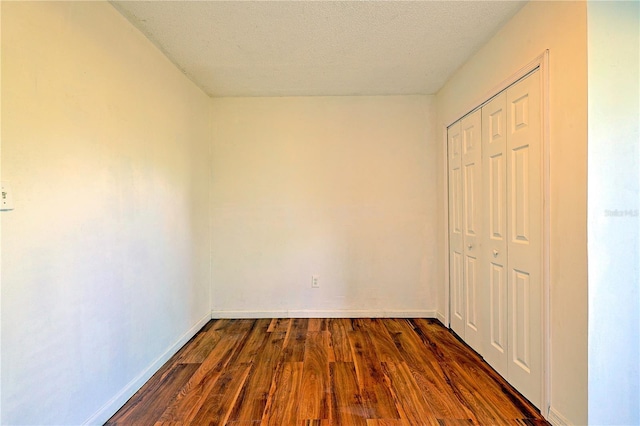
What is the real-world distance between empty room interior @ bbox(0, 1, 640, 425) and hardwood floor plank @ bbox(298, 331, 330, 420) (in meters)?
0.12

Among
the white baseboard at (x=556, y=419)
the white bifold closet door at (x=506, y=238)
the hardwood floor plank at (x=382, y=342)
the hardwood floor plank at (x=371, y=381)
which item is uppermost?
the white bifold closet door at (x=506, y=238)

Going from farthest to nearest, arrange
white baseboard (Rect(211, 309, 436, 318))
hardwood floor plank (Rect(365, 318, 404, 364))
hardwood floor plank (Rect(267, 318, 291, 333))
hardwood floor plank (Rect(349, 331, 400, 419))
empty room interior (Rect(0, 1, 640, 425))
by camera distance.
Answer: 1. white baseboard (Rect(211, 309, 436, 318))
2. hardwood floor plank (Rect(267, 318, 291, 333))
3. hardwood floor plank (Rect(365, 318, 404, 364))
4. hardwood floor plank (Rect(349, 331, 400, 419))
5. empty room interior (Rect(0, 1, 640, 425))

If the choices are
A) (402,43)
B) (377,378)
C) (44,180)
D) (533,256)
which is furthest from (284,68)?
(377,378)

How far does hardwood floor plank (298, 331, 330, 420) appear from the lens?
164cm

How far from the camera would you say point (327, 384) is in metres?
1.89

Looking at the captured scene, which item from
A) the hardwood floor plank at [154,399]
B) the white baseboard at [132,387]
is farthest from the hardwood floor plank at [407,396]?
the white baseboard at [132,387]

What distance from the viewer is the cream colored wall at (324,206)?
307cm

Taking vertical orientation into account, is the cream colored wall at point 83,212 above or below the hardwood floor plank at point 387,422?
above

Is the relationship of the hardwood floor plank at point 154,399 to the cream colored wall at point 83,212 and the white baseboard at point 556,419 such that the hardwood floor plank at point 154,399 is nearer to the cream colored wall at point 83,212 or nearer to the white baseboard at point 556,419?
the cream colored wall at point 83,212

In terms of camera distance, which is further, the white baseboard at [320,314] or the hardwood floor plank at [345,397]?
the white baseboard at [320,314]

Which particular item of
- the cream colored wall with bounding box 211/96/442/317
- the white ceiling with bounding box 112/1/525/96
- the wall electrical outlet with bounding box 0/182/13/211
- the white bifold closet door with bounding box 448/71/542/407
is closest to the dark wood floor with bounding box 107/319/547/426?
the white bifold closet door with bounding box 448/71/542/407

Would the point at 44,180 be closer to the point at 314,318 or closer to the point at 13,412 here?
the point at 13,412

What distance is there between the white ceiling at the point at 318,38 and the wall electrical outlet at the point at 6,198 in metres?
1.23

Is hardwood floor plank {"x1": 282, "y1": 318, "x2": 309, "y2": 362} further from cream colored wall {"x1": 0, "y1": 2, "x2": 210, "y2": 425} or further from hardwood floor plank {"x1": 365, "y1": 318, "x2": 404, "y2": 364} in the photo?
cream colored wall {"x1": 0, "y1": 2, "x2": 210, "y2": 425}
